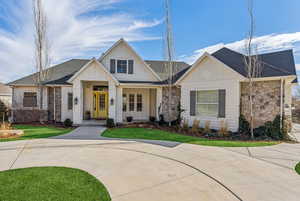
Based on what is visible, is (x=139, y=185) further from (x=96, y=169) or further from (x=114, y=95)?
(x=114, y=95)

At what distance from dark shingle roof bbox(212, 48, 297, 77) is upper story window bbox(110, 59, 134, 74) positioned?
24.6 feet

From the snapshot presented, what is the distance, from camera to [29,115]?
14250 millimetres

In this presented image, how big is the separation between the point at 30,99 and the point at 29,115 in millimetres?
1703

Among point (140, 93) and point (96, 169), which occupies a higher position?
point (140, 93)

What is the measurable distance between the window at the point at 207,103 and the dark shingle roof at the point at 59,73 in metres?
11.3

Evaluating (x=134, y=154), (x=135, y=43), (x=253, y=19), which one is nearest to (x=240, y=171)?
(x=134, y=154)

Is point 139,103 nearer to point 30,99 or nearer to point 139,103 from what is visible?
point 139,103

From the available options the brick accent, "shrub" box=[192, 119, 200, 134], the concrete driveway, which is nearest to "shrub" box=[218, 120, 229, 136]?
"shrub" box=[192, 119, 200, 134]

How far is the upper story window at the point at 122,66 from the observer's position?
49.1 ft

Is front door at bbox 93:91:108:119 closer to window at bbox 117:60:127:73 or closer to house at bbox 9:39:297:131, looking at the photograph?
house at bbox 9:39:297:131

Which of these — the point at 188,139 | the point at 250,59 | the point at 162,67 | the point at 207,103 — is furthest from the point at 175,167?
the point at 162,67

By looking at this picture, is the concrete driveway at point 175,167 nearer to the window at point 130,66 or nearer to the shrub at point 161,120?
the shrub at point 161,120

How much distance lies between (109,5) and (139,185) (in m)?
12.2

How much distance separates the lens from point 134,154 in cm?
599
